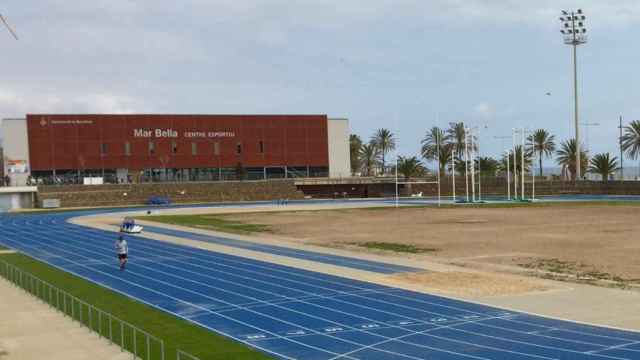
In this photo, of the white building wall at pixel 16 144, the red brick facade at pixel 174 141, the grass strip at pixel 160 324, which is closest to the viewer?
the grass strip at pixel 160 324

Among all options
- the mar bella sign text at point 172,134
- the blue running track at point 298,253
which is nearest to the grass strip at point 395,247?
the blue running track at point 298,253

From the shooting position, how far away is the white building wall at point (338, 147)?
123875mm

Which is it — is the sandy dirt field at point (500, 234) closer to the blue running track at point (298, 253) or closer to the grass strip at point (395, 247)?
the grass strip at point (395, 247)

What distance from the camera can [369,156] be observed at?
164125mm

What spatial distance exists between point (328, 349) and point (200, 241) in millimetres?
31436

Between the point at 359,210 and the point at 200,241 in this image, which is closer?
the point at 200,241

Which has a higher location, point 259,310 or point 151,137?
point 151,137

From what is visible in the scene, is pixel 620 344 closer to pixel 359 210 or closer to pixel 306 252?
pixel 306 252

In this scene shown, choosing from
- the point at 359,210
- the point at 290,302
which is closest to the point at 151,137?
the point at 359,210

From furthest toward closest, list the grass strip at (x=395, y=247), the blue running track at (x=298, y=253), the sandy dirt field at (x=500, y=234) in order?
the grass strip at (x=395, y=247)
the sandy dirt field at (x=500, y=234)
the blue running track at (x=298, y=253)

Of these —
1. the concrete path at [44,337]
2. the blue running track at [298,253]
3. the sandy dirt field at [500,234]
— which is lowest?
the sandy dirt field at [500,234]

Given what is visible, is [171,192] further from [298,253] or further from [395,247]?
[298,253]

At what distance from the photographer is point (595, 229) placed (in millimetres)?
53750

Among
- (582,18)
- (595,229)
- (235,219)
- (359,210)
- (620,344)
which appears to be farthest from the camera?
(582,18)
